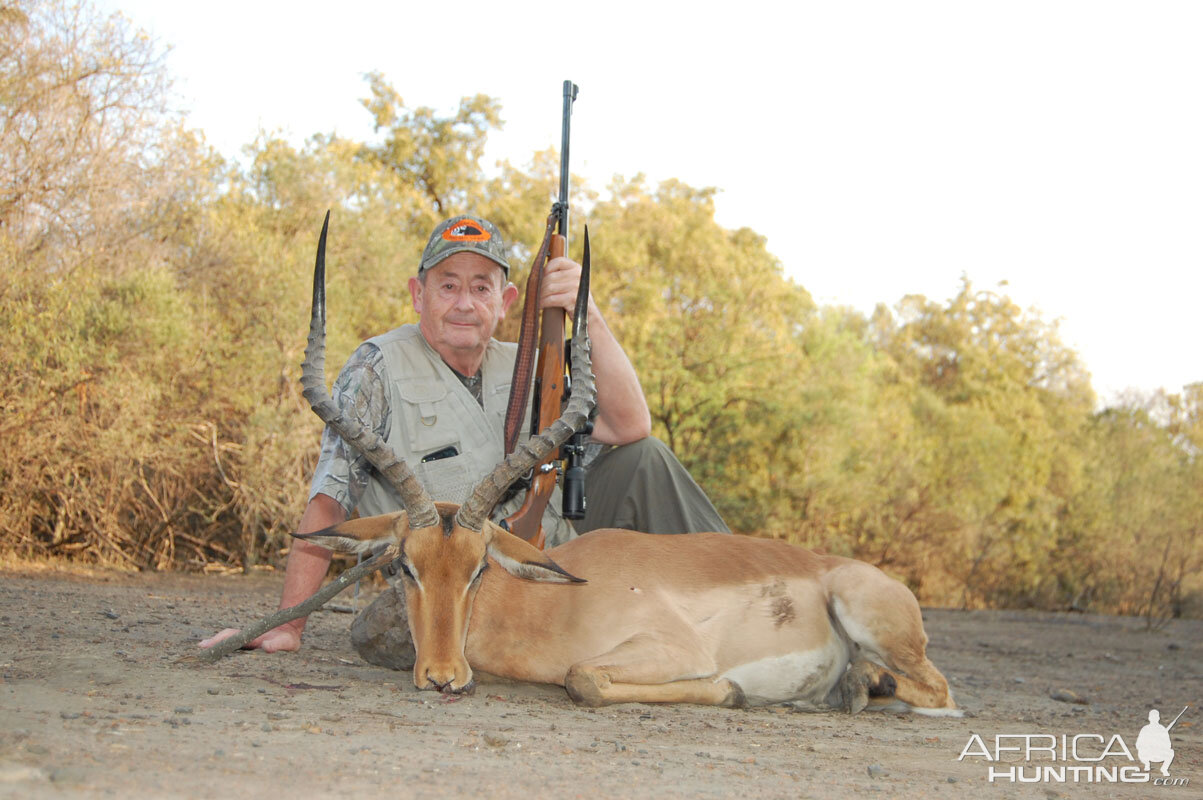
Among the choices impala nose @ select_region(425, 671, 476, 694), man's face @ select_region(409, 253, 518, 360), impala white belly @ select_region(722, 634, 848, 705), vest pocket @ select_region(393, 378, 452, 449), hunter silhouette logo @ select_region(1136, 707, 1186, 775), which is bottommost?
hunter silhouette logo @ select_region(1136, 707, 1186, 775)

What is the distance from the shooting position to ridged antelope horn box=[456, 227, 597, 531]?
5.24 m

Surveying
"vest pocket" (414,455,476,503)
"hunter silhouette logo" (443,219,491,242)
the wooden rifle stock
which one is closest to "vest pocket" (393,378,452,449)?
"vest pocket" (414,455,476,503)

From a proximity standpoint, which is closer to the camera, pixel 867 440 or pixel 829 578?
pixel 829 578

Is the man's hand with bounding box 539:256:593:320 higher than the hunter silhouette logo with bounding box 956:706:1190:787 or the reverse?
higher

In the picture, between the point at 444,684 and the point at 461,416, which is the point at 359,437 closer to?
the point at 444,684

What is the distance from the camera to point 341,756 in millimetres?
3529

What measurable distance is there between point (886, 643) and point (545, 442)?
7.70 feet

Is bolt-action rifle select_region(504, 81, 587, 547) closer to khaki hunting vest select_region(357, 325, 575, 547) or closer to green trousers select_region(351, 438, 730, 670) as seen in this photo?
khaki hunting vest select_region(357, 325, 575, 547)

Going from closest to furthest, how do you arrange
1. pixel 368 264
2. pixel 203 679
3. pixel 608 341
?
pixel 203 679 < pixel 608 341 < pixel 368 264

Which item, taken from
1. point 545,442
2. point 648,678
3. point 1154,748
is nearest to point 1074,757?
point 1154,748

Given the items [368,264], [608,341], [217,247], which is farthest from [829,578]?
[368,264]

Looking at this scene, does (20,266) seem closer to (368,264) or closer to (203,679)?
(368,264)

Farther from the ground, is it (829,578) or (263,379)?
(263,379)

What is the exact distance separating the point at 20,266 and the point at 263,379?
3003mm
